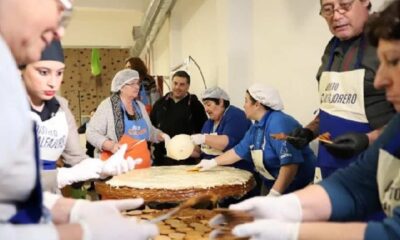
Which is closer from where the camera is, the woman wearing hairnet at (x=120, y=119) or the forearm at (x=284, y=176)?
the forearm at (x=284, y=176)

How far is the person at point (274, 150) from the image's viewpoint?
83.5 inches

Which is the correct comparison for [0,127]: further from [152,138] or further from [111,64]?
[111,64]

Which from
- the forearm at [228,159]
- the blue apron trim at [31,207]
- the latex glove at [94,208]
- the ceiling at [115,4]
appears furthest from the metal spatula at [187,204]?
the ceiling at [115,4]

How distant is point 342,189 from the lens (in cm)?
106

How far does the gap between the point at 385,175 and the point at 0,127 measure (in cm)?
76

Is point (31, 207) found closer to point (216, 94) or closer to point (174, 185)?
point (174, 185)

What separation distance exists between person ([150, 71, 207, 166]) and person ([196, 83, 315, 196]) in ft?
3.88

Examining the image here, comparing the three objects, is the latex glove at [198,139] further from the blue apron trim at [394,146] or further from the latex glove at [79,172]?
the blue apron trim at [394,146]

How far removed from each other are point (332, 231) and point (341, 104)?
0.87 meters

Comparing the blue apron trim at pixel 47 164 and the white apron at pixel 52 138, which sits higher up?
the white apron at pixel 52 138

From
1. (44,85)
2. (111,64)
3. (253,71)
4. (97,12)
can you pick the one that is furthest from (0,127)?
(111,64)

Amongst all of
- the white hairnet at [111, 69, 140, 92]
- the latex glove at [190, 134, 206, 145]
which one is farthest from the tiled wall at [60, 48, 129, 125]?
the latex glove at [190, 134, 206, 145]

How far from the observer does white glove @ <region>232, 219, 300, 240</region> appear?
845 mm

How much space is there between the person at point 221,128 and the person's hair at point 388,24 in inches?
72.1
